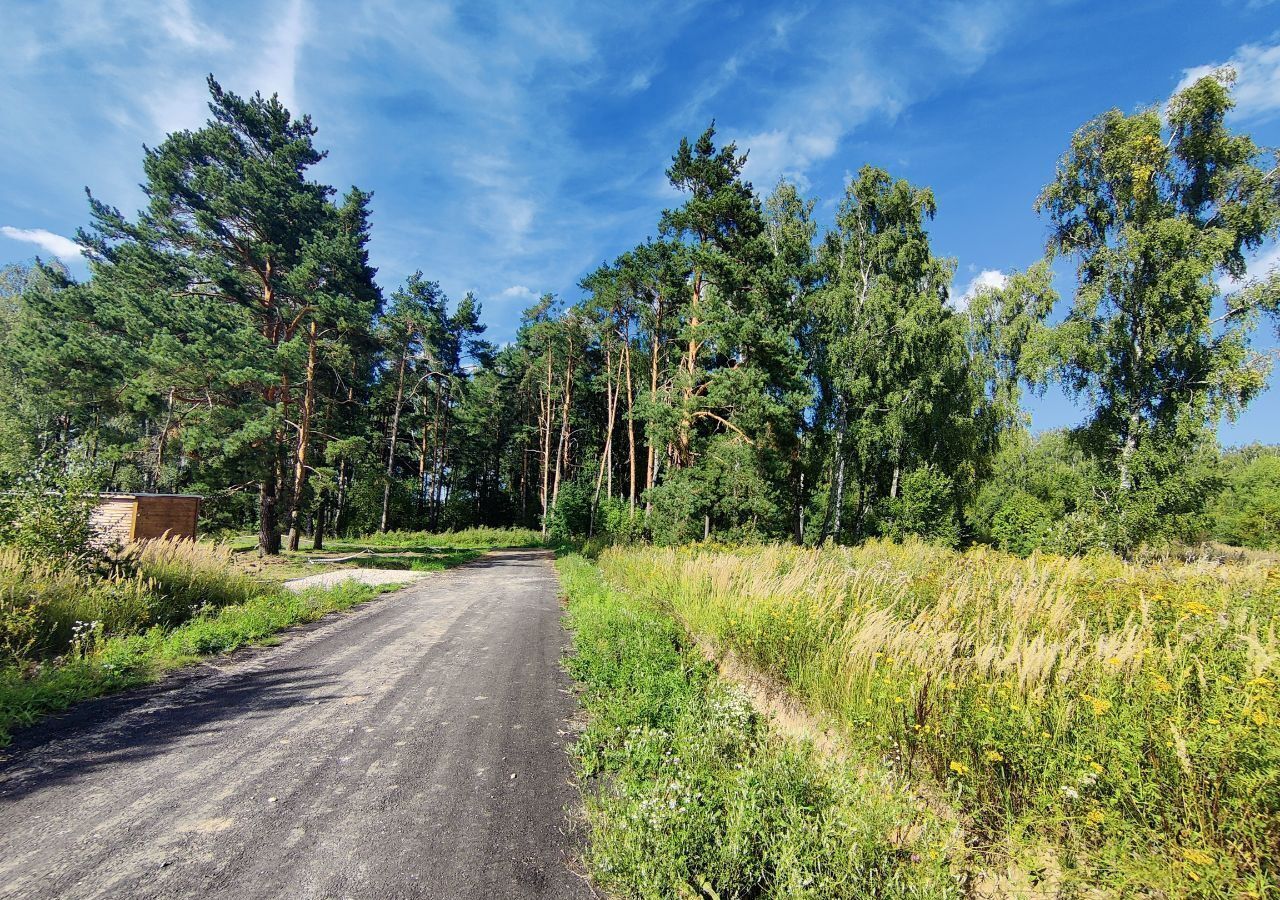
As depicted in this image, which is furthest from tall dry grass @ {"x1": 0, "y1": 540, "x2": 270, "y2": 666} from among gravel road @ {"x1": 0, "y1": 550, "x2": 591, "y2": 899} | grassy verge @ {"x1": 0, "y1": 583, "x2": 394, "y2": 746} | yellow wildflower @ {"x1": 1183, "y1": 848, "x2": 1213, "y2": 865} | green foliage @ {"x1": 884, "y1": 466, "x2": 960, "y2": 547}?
green foliage @ {"x1": 884, "y1": 466, "x2": 960, "y2": 547}

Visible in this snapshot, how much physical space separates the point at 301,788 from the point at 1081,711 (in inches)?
197

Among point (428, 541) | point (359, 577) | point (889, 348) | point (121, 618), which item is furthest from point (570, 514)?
point (121, 618)

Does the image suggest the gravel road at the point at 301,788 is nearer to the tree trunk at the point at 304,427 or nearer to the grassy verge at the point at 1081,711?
the grassy verge at the point at 1081,711

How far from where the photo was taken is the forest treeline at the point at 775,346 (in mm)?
16266

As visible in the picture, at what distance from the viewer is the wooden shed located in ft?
40.3

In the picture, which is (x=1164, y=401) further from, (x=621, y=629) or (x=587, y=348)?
(x=587, y=348)

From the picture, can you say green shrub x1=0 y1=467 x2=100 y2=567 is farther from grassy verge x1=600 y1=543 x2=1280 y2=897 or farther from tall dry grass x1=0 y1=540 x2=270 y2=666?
grassy verge x1=600 y1=543 x2=1280 y2=897

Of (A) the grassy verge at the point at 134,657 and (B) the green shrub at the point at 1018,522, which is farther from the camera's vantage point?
(B) the green shrub at the point at 1018,522

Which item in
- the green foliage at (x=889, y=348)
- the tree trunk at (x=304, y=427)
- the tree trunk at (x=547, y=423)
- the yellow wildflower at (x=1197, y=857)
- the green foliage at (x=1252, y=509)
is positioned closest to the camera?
the yellow wildflower at (x=1197, y=857)

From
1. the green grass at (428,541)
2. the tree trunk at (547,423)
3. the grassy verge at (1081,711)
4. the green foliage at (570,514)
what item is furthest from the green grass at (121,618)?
the tree trunk at (547,423)

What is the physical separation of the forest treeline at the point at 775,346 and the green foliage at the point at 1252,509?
2072cm

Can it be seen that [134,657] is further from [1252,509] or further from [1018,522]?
[1252,509]

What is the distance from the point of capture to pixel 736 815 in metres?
2.81

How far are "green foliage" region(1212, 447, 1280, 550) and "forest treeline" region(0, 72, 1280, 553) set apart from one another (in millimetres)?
20720
